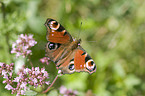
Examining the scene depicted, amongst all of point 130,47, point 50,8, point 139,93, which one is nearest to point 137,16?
point 130,47

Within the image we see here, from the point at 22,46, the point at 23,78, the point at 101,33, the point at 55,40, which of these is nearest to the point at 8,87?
the point at 23,78

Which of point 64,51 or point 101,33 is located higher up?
point 64,51

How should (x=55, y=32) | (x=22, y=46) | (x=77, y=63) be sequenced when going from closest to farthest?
(x=77, y=63), (x=55, y=32), (x=22, y=46)

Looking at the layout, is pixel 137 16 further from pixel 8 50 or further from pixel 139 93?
pixel 8 50

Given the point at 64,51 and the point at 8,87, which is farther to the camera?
the point at 64,51

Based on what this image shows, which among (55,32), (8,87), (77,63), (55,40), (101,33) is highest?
(55,32)

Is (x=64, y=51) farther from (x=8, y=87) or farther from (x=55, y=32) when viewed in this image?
(x=8, y=87)

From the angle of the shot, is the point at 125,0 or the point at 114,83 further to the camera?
the point at 125,0
